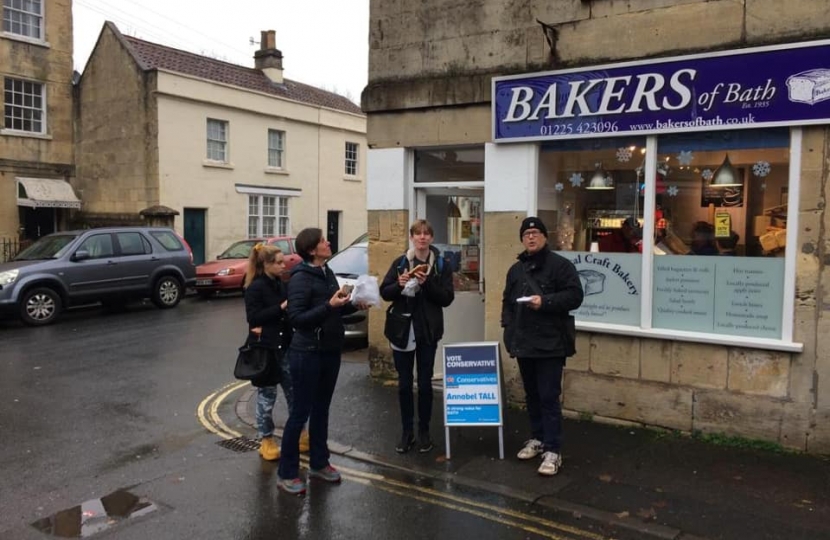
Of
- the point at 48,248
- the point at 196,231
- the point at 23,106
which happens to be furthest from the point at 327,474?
the point at 23,106

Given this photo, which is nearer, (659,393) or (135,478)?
(135,478)

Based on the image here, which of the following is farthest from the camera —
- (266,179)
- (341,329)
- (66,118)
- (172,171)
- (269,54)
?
(269,54)

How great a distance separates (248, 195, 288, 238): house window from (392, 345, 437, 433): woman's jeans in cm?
2011

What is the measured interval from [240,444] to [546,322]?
3001 mm

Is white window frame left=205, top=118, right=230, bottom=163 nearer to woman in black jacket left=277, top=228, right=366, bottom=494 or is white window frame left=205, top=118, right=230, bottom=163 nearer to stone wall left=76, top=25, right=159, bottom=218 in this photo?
stone wall left=76, top=25, right=159, bottom=218

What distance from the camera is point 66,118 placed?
925 inches

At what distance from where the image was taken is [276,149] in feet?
85.8

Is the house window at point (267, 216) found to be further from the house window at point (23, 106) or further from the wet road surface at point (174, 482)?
the wet road surface at point (174, 482)

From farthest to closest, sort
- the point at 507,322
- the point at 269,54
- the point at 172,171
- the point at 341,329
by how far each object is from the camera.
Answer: the point at 269,54, the point at 172,171, the point at 507,322, the point at 341,329

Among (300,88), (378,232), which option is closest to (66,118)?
(300,88)

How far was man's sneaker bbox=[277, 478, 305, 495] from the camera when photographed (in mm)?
4926

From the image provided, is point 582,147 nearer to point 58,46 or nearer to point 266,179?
point 266,179

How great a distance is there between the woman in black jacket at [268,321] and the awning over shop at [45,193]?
766 inches

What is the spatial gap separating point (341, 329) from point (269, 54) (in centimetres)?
2520
